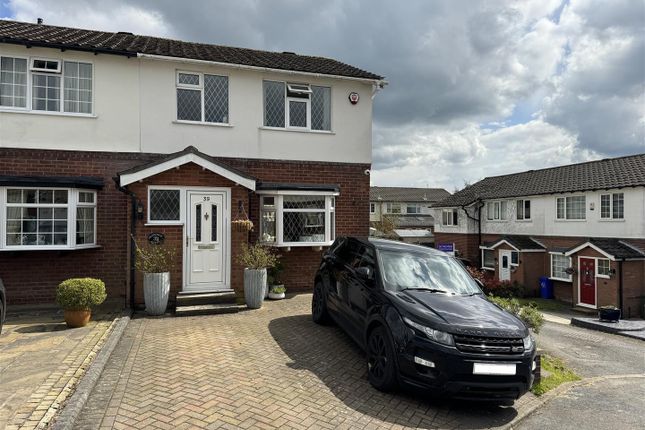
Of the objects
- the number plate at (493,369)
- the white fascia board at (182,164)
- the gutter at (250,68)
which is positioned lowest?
the number plate at (493,369)

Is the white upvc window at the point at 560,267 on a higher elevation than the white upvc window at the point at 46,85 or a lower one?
lower

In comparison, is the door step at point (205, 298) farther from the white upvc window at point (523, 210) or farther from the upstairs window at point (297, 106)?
the white upvc window at point (523, 210)

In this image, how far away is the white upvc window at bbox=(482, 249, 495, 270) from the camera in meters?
28.8

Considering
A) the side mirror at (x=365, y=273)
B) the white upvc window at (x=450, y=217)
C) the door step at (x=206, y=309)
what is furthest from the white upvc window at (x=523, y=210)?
the side mirror at (x=365, y=273)

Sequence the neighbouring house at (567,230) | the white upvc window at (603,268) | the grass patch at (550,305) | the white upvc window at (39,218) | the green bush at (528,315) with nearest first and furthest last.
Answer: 1. the green bush at (528,315)
2. the white upvc window at (39,218)
3. the neighbouring house at (567,230)
4. the white upvc window at (603,268)
5. the grass patch at (550,305)

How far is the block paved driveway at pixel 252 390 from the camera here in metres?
3.92

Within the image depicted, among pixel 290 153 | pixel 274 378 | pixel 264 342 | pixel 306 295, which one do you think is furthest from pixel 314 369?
pixel 290 153

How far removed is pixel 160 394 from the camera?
4.37 meters

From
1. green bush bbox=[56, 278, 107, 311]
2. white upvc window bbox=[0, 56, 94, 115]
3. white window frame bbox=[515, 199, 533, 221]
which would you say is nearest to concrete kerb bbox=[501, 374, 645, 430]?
green bush bbox=[56, 278, 107, 311]

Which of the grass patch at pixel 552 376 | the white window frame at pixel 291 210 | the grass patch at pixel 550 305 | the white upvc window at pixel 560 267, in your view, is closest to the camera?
the grass patch at pixel 552 376

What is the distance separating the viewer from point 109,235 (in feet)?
31.9

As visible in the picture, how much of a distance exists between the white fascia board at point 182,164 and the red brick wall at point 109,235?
0.23 meters

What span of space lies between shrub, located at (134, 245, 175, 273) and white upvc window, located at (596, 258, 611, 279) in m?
20.8

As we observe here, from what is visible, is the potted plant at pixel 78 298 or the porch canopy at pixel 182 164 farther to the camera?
the porch canopy at pixel 182 164
